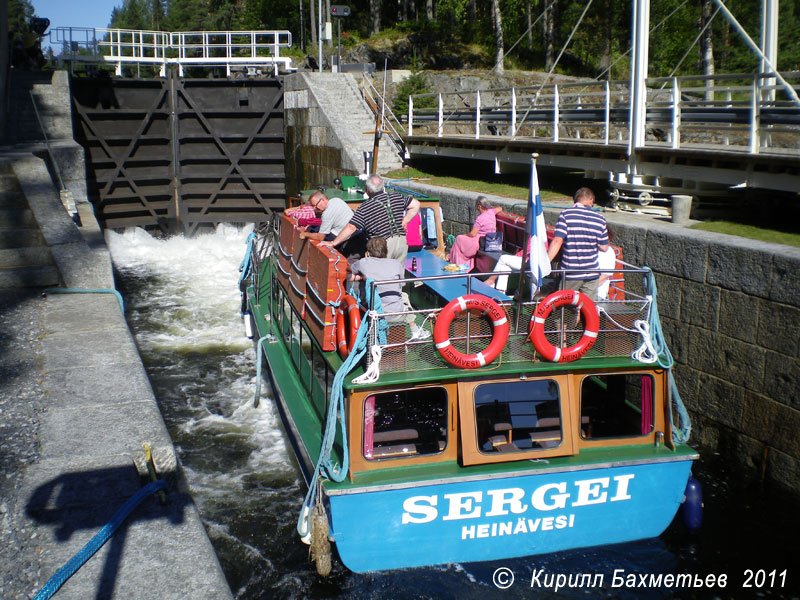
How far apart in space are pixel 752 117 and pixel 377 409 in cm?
566

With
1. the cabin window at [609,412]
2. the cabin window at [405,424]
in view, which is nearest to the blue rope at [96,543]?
the cabin window at [405,424]

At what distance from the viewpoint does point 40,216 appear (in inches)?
313

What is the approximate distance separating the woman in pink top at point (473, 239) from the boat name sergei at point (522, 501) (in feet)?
11.2

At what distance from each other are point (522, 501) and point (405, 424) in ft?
3.51

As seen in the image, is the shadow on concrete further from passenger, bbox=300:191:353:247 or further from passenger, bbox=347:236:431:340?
passenger, bbox=300:191:353:247

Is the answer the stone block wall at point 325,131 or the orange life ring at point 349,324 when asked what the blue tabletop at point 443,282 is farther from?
the stone block wall at point 325,131

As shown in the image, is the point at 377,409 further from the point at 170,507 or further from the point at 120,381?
the point at 170,507

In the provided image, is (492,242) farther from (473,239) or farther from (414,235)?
(414,235)

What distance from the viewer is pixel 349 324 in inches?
231

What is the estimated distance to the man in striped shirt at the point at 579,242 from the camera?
6.28 metres

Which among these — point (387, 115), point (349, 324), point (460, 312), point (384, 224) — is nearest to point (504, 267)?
point (384, 224)

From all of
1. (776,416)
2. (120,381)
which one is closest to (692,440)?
(776,416)

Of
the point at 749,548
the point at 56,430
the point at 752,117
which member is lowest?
the point at 749,548

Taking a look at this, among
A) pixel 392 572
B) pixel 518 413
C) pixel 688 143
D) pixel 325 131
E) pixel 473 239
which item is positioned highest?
pixel 325 131
